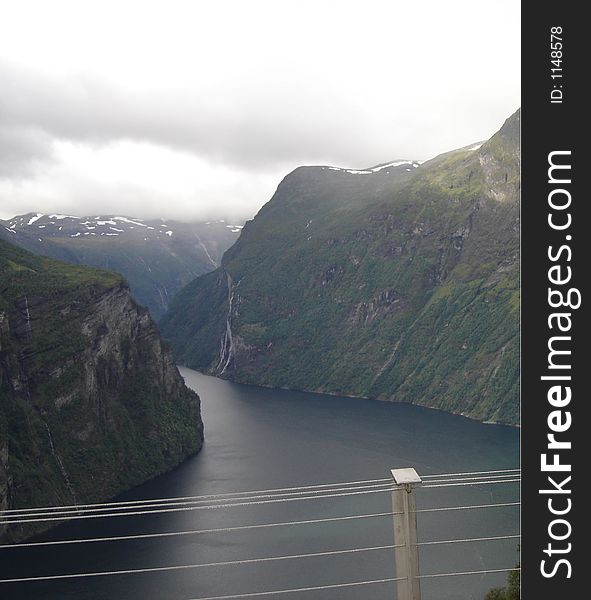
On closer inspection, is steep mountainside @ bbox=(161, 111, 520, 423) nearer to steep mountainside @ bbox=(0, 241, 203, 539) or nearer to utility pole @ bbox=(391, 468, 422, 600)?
steep mountainside @ bbox=(0, 241, 203, 539)

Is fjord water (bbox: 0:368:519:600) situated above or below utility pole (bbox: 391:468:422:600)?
below

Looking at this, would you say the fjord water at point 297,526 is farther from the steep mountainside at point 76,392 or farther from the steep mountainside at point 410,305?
the steep mountainside at point 410,305

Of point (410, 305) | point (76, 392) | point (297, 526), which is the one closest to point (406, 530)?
point (297, 526)

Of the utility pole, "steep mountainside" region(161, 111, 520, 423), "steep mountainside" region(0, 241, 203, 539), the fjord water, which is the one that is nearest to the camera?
the utility pole

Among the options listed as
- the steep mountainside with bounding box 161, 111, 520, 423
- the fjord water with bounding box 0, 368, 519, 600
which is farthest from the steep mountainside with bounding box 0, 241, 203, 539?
the steep mountainside with bounding box 161, 111, 520, 423

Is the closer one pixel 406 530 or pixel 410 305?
pixel 406 530

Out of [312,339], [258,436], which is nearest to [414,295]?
[312,339]

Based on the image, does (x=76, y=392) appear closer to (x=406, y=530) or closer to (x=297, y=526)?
(x=297, y=526)
